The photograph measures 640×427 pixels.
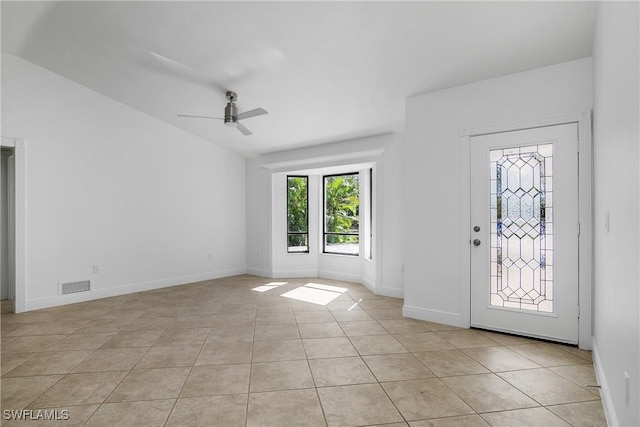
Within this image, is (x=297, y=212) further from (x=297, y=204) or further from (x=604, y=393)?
(x=604, y=393)

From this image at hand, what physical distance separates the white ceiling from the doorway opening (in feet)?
5.24

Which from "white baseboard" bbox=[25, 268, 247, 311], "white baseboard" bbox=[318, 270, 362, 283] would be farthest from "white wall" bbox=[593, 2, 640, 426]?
"white baseboard" bbox=[25, 268, 247, 311]

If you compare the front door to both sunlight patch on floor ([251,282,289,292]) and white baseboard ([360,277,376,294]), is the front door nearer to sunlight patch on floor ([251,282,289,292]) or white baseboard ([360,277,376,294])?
white baseboard ([360,277,376,294])

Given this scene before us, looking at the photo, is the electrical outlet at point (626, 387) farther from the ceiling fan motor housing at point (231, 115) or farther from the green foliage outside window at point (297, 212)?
the green foliage outside window at point (297, 212)

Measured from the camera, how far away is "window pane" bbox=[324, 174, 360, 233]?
20.9ft

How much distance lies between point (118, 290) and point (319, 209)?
12.5ft

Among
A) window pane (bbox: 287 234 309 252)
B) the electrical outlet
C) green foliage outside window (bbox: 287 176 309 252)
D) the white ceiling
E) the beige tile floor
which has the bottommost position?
the beige tile floor

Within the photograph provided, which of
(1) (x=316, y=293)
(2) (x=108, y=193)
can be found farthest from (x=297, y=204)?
(2) (x=108, y=193)

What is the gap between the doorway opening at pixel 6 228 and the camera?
15.1 feet

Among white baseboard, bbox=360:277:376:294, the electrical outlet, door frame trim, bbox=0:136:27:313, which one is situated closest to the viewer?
the electrical outlet

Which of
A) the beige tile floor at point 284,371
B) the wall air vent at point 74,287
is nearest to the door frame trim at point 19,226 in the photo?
the beige tile floor at point 284,371

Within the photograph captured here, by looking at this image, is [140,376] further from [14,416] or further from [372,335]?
[372,335]

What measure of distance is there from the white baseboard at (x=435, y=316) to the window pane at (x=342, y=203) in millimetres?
2601

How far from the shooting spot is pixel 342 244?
21.3 ft
